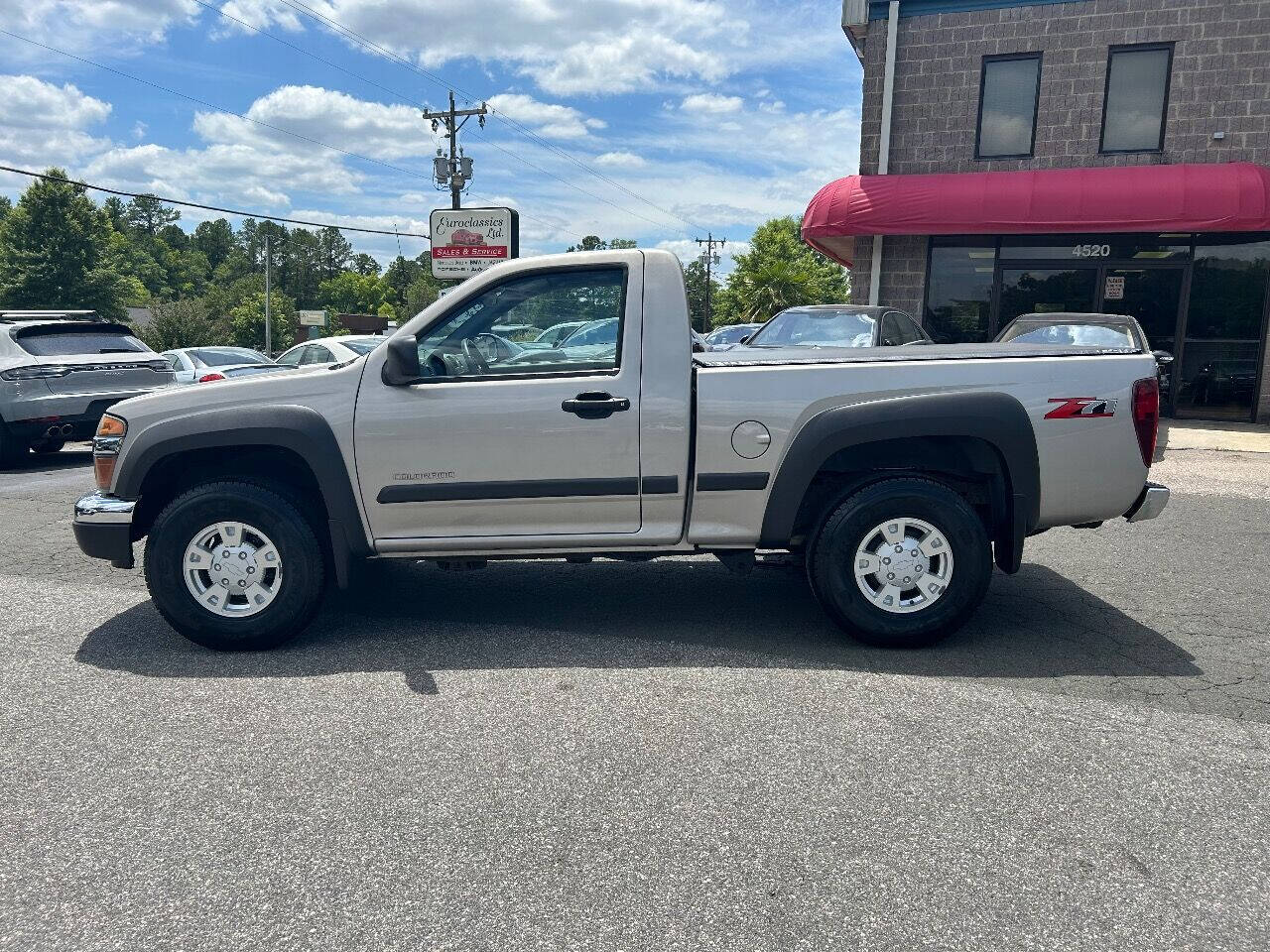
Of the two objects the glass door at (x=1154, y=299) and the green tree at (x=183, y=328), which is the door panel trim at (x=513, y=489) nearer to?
the glass door at (x=1154, y=299)

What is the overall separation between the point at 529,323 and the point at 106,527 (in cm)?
225

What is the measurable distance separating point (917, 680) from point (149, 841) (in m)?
2.99

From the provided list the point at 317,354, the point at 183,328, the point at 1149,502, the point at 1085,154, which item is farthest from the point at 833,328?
the point at 183,328

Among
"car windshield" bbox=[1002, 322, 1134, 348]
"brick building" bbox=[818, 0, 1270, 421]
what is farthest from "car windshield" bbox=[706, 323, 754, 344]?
"car windshield" bbox=[1002, 322, 1134, 348]

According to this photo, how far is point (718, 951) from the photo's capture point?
2348mm

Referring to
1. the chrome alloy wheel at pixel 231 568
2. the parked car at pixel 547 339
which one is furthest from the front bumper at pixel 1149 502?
the chrome alloy wheel at pixel 231 568

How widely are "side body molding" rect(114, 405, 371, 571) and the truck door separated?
118 millimetres

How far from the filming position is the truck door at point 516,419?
4.37 metres

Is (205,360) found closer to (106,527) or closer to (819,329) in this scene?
(819,329)

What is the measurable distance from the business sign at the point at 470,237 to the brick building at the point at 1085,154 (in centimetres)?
666

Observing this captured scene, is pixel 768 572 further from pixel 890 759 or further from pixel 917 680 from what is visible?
pixel 890 759

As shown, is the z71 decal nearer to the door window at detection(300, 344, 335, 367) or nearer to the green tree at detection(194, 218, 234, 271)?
the door window at detection(300, 344, 335, 367)

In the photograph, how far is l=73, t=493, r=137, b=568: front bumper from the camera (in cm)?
451

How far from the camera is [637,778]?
10.6 ft
